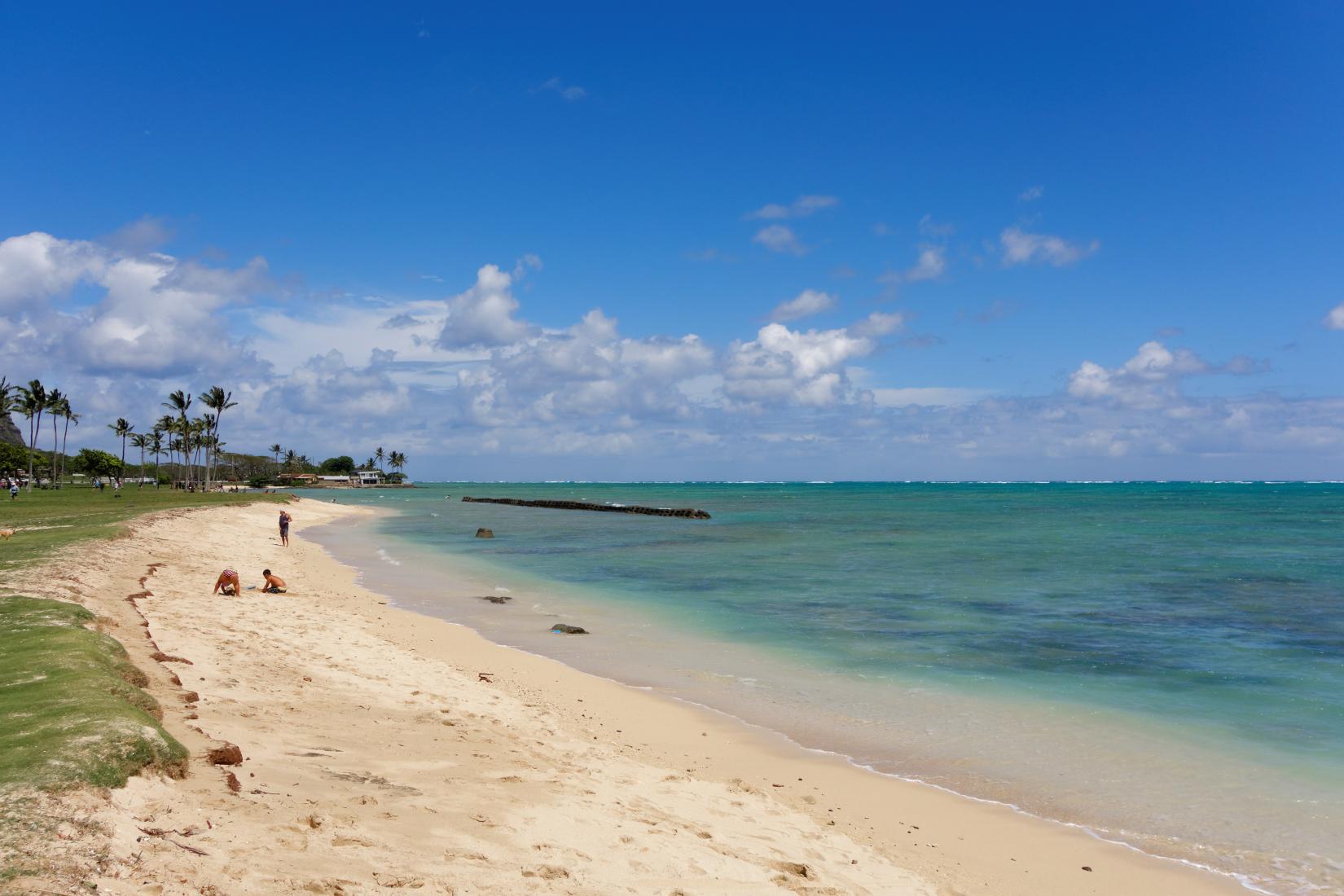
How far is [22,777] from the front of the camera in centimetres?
490

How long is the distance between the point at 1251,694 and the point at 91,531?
3176 centimetres

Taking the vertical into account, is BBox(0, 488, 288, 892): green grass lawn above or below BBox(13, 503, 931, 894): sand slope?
above

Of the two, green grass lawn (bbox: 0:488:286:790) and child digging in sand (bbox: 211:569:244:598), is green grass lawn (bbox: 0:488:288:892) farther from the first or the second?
child digging in sand (bbox: 211:569:244:598)

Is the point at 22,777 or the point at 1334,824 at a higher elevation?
the point at 22,777

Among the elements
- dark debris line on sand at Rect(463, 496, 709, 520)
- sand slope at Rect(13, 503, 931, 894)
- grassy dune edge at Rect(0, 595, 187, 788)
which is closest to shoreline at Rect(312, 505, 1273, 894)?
sand slope at Rect(13, 503, 931, 894)

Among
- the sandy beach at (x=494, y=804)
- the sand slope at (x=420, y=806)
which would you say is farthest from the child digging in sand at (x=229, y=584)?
the sand slope at (x=420, y=806)

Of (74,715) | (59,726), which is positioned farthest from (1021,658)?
(59,726)

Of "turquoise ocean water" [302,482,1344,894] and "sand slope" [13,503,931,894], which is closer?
"sand slope" [13,503,931,894]

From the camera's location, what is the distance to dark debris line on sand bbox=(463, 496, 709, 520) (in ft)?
247

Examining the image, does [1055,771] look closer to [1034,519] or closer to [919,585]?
[919,585]

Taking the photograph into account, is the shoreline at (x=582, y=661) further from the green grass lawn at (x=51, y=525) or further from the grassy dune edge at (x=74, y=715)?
the green grass lawn at (x=51, y=525)

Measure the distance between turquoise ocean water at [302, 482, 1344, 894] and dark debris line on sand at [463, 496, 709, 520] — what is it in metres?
35.5

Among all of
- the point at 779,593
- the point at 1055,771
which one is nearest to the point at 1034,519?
the point at 779,593

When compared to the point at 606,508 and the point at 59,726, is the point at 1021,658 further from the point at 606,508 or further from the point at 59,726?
the point at 606,508
